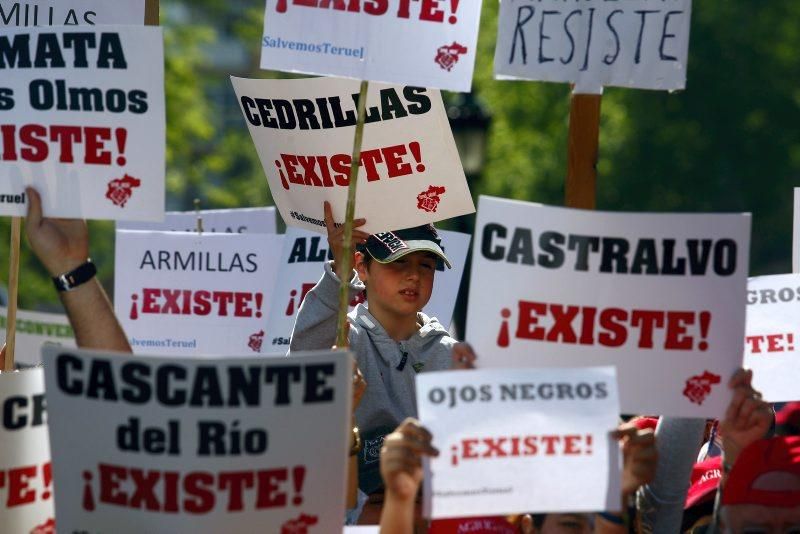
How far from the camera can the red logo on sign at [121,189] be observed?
4637 mm

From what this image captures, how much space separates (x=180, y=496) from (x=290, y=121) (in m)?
2.01

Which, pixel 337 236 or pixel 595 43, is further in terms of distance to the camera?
pixel 337 236

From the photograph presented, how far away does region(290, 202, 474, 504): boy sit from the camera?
5266 millimetres

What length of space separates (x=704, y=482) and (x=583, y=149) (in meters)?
1.55

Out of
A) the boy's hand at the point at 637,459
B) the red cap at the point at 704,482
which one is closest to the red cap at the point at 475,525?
the boy's hand at the point at 637,459

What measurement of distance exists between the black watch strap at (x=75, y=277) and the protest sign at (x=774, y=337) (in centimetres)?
259

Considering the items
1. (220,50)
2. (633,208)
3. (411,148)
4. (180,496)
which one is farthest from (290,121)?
(220,50)

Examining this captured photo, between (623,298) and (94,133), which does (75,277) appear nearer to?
(94,133)

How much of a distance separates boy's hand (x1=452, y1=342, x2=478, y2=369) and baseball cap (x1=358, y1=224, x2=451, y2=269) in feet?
4.93

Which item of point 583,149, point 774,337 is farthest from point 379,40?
point 774,337

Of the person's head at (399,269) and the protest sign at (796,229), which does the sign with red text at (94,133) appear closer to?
the person's head at (399,269)

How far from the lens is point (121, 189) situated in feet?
15.2

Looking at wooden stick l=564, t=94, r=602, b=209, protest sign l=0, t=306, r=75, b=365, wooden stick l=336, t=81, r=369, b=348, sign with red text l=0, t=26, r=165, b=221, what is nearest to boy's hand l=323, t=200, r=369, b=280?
wooden stick l=336, t=81, r=369, b=348

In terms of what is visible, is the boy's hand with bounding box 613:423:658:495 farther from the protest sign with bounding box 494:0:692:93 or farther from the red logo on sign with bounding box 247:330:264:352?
the red logo on sign with bounding box 247:330:264:352
